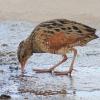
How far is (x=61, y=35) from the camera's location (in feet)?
33.3

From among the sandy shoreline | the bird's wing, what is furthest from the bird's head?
the sandy shoreline

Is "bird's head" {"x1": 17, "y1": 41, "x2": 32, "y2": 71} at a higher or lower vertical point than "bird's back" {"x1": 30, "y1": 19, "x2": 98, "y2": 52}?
lower

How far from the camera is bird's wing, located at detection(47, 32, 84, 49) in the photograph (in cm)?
1015

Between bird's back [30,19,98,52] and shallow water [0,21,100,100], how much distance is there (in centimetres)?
45

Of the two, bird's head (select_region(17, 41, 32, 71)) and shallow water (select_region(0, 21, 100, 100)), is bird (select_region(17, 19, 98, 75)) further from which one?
shallow water (select_region(0, 21, 100, 100))

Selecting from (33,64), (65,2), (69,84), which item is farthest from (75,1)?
(69,84)

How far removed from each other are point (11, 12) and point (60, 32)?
27.9ft

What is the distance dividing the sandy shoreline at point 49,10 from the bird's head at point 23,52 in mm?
6901

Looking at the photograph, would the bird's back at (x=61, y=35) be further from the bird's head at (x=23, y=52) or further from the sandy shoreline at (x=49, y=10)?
the sandy shoreline at (x=49, y=10)

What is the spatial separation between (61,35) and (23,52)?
0.64 m

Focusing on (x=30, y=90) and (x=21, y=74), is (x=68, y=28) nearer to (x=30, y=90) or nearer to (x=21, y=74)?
(x=21, y=74)

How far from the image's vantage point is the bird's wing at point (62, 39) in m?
10.1

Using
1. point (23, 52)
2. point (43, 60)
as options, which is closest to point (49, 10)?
point (43, 60)

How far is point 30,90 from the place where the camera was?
879cm
